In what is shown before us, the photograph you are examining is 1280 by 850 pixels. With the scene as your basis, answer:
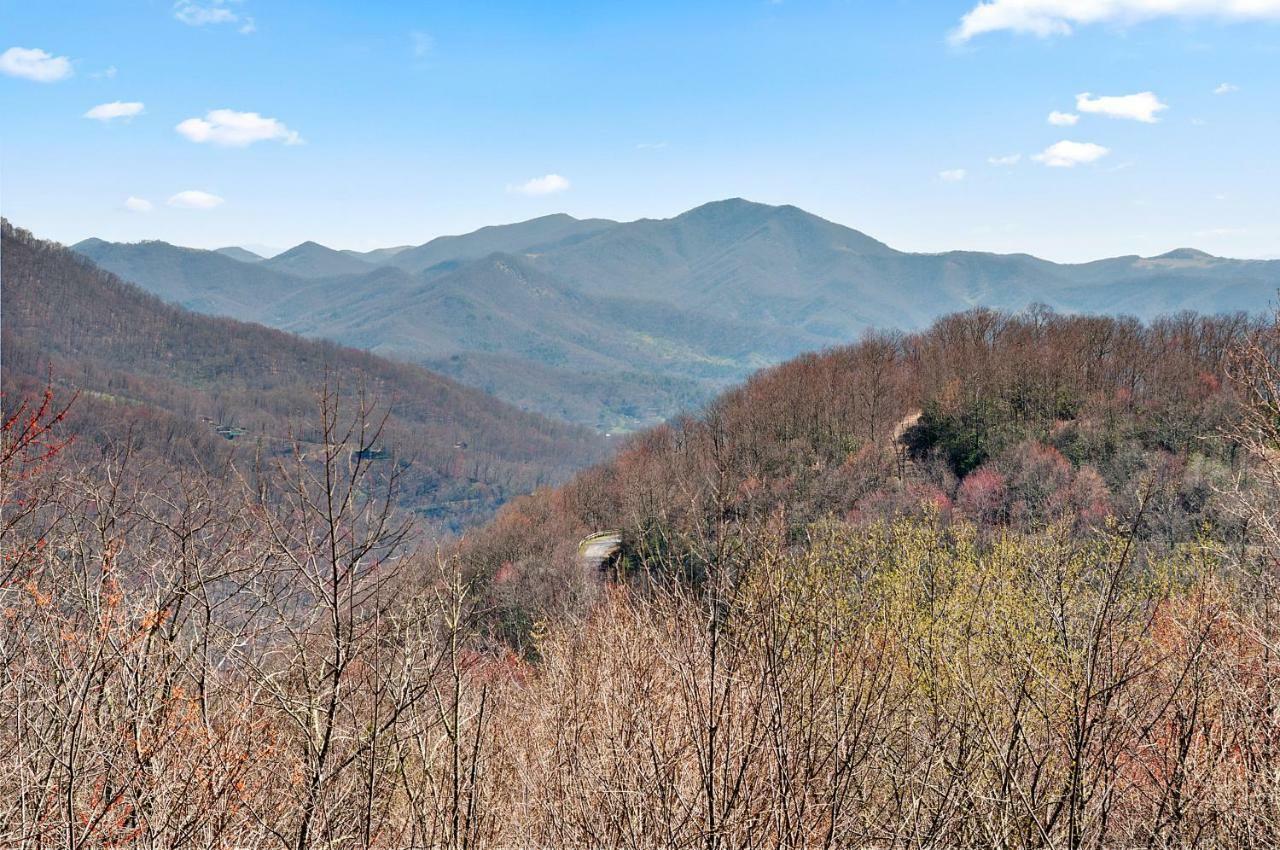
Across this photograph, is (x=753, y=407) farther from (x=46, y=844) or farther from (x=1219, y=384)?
(x=46, y=844)

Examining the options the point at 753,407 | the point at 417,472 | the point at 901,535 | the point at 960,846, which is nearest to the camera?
the point at 960,846

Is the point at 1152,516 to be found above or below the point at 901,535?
below

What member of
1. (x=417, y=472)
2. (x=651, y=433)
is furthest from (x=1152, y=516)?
(x=417, y=472)

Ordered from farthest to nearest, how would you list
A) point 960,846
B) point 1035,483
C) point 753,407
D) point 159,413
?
point 159,413, point 753,407, point 1035,483, point 960,846

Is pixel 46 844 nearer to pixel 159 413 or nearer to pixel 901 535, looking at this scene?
pixel 901 535

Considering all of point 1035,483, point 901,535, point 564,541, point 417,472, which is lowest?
point 417,472

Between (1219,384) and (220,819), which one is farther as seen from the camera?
(1219,384)

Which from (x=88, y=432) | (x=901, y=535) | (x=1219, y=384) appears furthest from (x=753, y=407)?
(x=88, y=432)
